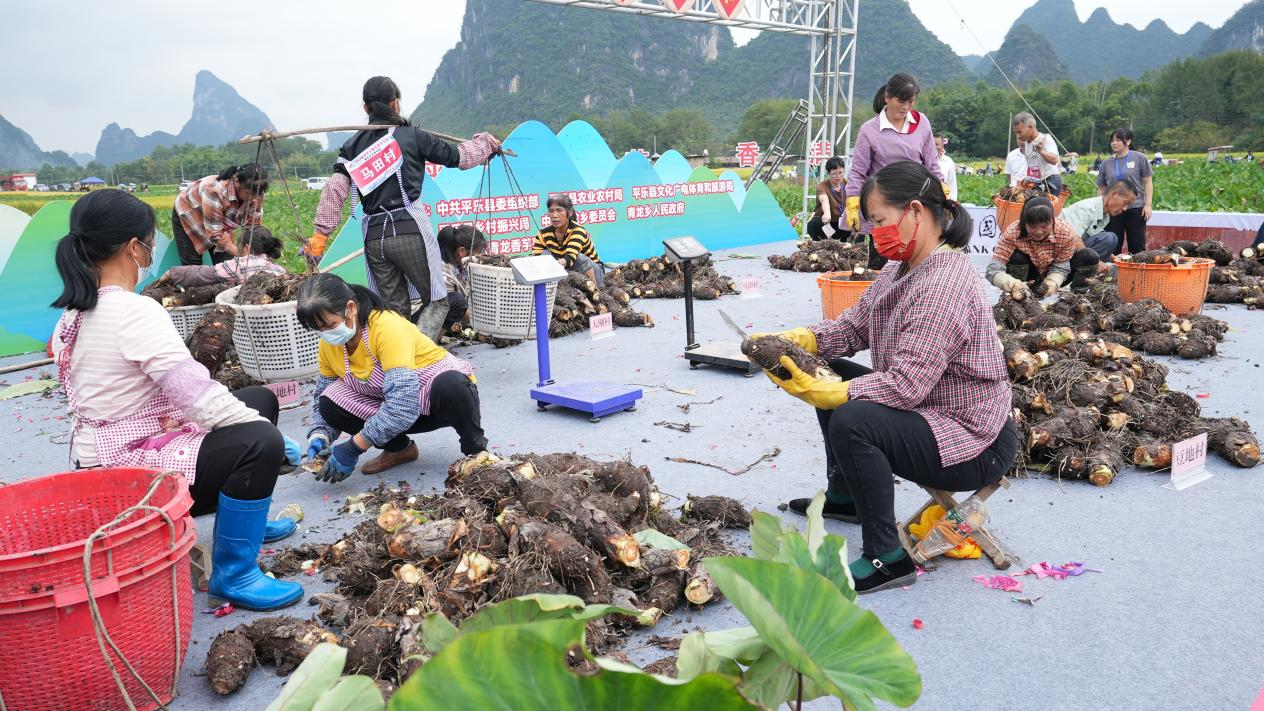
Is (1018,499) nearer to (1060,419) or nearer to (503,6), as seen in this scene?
(1060,419)

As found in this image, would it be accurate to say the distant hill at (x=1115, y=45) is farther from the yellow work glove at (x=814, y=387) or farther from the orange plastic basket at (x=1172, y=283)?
the yellow work glove at (x=814, y=387)

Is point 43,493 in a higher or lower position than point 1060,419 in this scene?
higher

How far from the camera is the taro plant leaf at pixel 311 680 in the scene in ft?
2.27

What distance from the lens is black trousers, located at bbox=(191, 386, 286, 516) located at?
A: 2373mm

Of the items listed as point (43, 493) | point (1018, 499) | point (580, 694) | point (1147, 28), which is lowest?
point (1018, 499)

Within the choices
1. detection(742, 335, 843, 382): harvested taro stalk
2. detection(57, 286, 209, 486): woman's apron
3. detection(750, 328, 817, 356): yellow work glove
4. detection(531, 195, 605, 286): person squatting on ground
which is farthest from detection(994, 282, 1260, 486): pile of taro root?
detection(531, 195, 605, 286): person squatting on ground

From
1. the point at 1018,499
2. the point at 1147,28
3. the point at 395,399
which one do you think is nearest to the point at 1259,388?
the point at 1018,499

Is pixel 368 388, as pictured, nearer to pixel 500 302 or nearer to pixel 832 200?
pixel 500 302

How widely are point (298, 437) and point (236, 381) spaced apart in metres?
1.23

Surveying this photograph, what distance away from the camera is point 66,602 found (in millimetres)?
1705

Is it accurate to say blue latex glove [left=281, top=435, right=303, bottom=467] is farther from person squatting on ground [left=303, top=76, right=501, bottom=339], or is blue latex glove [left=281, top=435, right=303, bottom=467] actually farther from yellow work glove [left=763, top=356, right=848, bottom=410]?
person squatting on ground [left=303, top=76, right=501, bottom=339]

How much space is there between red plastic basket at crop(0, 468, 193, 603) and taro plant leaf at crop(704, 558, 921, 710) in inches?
64.8

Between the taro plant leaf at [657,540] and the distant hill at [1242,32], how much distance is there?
73.0 meters

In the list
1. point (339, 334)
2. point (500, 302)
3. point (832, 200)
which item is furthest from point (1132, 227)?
point (339, 334)
